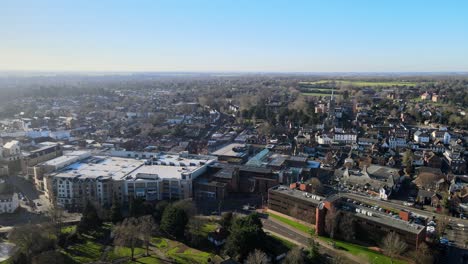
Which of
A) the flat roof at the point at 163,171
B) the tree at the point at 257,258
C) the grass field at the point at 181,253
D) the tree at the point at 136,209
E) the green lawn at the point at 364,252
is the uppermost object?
the flat roof at the point at 163,171

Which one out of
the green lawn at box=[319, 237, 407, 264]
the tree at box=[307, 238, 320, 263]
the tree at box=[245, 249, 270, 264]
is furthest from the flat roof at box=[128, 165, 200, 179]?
the green lawn at box=[319, 237, 407, 264]

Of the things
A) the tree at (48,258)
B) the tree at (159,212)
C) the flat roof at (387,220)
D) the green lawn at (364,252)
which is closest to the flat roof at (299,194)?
the flat roof at (387,220)

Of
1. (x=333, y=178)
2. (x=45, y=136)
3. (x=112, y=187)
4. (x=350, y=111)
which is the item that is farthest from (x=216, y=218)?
(x=350, y=111)

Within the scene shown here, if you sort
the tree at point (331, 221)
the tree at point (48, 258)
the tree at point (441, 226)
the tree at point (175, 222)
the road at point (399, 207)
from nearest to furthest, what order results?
1. the tree at point (48, 258)
2. the tree at point (175, 222)
3. the tree at point (331, 221)
4. the tree at point (441, 226)
5. the road at point (399, 207)

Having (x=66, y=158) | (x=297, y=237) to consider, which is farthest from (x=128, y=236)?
(x=66, y=158)

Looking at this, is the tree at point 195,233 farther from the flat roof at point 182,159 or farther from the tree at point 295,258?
the flat roof at point 182,159

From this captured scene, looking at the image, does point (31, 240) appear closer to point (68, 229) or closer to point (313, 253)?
point (68, 229)

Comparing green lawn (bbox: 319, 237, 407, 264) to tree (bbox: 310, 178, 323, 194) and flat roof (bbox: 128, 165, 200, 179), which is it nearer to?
tree (bbox: 310, 178, 323, 194)
